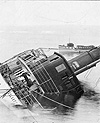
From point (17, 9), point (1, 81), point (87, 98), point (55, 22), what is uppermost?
point (17, 9)

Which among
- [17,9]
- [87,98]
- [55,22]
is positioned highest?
[17,9]

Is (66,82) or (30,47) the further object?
(30,47)

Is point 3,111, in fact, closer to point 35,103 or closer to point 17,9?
point 35,103

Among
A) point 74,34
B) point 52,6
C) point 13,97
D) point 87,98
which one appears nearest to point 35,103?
point 13,97

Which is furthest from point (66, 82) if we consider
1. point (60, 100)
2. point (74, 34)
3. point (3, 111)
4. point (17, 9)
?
point (17, 9)

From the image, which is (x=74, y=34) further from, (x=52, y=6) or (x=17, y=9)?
(x=17, y=9)

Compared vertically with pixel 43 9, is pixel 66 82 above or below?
below
